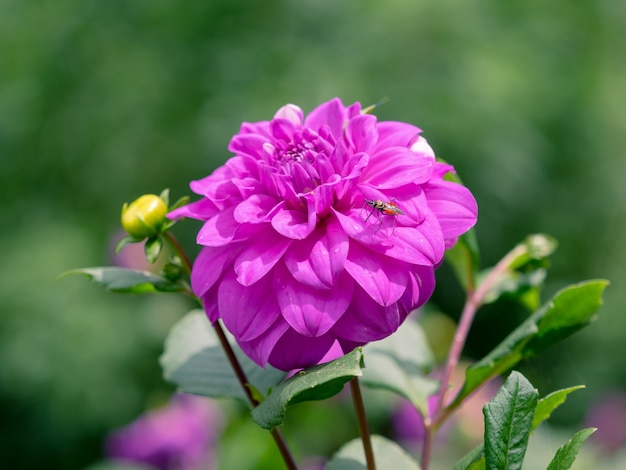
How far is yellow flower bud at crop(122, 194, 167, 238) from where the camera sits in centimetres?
77

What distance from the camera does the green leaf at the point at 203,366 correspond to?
33.5 inches

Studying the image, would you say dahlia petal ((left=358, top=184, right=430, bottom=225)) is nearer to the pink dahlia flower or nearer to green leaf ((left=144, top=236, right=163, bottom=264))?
the pink dahlia flower

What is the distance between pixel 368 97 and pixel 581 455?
4.13 feet

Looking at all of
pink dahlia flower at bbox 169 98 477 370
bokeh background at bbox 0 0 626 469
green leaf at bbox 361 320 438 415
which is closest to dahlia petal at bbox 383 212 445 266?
pink dahlia flower at bbox 169 98 477 370

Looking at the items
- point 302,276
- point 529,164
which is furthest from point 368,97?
point 302,276

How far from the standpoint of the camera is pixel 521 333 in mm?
833

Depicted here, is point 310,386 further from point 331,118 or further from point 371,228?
point 331,118

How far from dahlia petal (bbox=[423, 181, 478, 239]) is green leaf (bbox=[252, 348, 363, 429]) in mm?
155

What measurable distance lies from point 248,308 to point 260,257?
4cm

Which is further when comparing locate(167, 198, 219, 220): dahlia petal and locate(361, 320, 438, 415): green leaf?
locate(361, 320, 438, 415): green leaf

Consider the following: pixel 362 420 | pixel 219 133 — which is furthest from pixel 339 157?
pixel 219 133

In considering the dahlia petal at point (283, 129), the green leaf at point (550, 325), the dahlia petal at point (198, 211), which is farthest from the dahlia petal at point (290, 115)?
the green leaf at point (550, 325)

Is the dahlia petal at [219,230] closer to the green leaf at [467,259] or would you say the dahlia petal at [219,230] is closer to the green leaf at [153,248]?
the green leaf at [153,248]

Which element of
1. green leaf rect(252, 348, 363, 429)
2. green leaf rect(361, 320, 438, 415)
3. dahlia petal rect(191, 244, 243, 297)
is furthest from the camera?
green leaf rect(361, 320, 438, 415)
